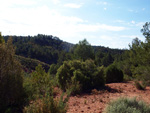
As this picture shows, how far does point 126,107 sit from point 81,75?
4.99m

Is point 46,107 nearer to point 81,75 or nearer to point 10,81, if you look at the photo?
point 10,81

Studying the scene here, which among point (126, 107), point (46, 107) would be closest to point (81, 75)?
point (126, 107)

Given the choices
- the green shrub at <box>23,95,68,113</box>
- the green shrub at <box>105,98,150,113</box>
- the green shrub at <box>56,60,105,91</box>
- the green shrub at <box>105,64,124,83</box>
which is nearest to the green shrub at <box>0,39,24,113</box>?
the green shrub at <box>23,95,68,113</box>

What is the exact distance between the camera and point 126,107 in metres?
4.26

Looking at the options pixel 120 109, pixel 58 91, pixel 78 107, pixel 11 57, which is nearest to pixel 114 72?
pixel 58 91

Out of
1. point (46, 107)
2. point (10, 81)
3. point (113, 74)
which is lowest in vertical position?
point (113, 74)

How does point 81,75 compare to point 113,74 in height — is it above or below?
above

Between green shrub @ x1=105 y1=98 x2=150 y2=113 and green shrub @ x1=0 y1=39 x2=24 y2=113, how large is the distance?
2800 millimetres

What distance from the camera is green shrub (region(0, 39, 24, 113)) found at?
4445 mm

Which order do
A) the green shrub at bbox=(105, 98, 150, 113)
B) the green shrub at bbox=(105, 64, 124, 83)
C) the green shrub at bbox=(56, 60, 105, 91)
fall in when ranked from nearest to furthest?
the green shrub at bbox=(105, 98, 150, 113) → the green shrub at bbox=(56, 60, 105, 91) → the green shrub at bbox=(105, 64, 124, 83)

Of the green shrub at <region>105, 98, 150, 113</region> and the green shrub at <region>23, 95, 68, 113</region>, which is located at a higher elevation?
the green shrub at <region>23, 95, 68, 113</region>

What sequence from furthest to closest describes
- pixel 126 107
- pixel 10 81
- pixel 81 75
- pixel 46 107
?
pixel 81 75
pixel 10 81
pixel 126 107
pixel 46 107

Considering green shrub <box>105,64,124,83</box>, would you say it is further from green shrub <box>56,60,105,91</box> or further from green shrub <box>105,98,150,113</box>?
green shrub <box>105,98,150,113</box>

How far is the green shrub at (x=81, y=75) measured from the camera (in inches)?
358
